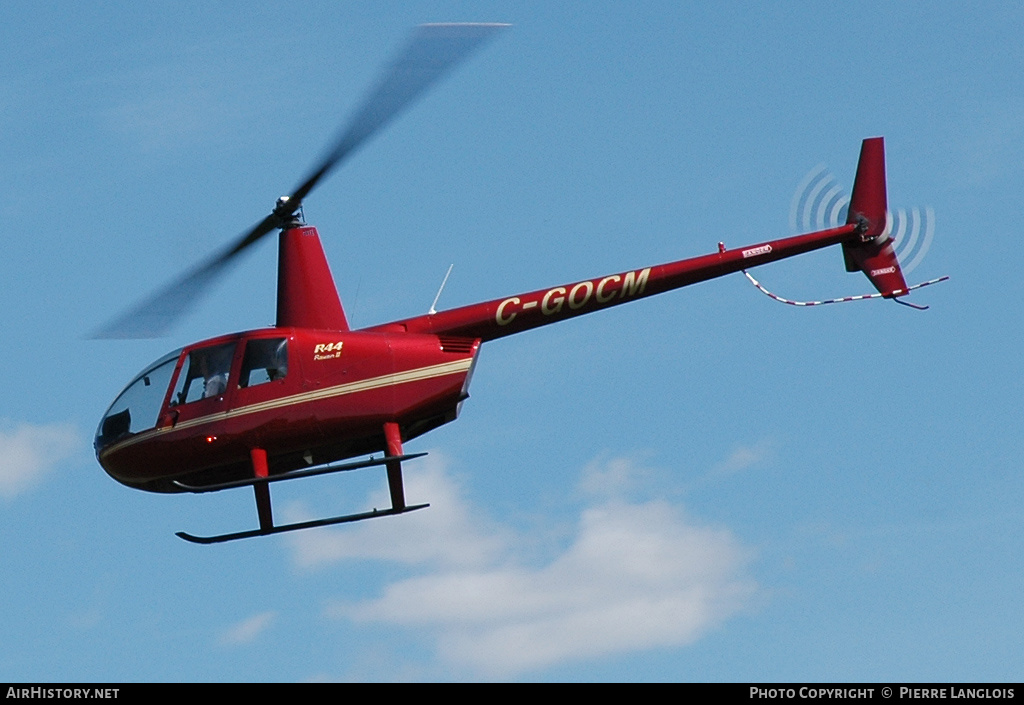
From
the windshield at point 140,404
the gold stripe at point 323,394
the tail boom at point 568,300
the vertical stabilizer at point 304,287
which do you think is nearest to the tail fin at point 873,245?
the tail boom at point 568,300

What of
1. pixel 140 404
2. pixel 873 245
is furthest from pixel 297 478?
pixel 873 245

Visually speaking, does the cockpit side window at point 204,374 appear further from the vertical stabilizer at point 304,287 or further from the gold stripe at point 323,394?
the vertical stabilizer at point 304,287

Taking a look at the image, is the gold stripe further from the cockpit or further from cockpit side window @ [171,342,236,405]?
cockpit side window @ [171,342,236,405]

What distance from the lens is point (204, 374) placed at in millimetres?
26047

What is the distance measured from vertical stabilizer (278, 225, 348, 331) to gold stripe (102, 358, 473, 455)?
1356mm

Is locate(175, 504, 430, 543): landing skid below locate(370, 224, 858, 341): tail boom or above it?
below

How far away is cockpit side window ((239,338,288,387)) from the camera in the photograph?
25766mm

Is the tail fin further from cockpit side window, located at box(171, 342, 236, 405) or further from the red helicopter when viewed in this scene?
cockpit side window, located at box(171, 342, 236, 405)

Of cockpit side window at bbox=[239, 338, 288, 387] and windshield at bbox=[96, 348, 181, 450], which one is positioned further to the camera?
windshield at bbox=[96, 348, 181, 450]

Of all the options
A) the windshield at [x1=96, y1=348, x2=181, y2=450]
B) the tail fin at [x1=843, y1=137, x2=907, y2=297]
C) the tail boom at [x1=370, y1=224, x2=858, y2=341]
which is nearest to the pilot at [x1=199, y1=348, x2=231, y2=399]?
the windshield at [x1=96, y1=348, x2=181, y2=450]

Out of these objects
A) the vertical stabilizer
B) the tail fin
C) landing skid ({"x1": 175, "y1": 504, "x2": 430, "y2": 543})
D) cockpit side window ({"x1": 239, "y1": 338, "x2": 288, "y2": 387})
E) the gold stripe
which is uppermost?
the tail fin

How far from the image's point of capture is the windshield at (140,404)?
1032 inches
